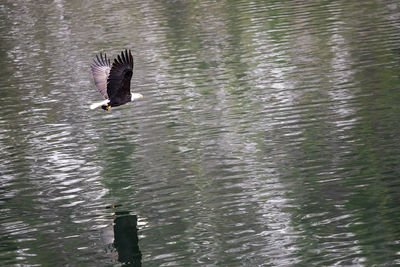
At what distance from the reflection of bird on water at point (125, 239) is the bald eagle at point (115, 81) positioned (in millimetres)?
2135

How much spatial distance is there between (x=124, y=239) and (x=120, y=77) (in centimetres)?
312

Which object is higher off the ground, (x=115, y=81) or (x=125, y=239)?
(x=115, y=81)

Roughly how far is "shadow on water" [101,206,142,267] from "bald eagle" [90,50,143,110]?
2.13 m

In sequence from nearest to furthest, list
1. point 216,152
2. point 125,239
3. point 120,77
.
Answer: point 125,239 < point 120,77 < point 216,152

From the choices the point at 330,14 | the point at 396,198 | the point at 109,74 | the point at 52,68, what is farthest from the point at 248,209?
the point at 330,14

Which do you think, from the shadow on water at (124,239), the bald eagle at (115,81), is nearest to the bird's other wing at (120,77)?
the bald eagle at (115,81)

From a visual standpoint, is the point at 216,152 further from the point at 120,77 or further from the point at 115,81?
the point at 120,77

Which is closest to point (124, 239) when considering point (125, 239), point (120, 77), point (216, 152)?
point (125, 239)

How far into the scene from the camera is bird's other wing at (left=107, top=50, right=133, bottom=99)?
14.8 meters

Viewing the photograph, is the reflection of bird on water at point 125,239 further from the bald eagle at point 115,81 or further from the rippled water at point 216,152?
the bald eagle at point 115,81

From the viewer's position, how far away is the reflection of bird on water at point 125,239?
1343cm

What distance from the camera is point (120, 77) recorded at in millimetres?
15422

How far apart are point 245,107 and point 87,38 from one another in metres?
16.3

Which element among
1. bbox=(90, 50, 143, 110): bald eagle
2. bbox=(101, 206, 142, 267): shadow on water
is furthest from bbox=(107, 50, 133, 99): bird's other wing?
bbox=(101, 206, 142, 267): shadow on water
